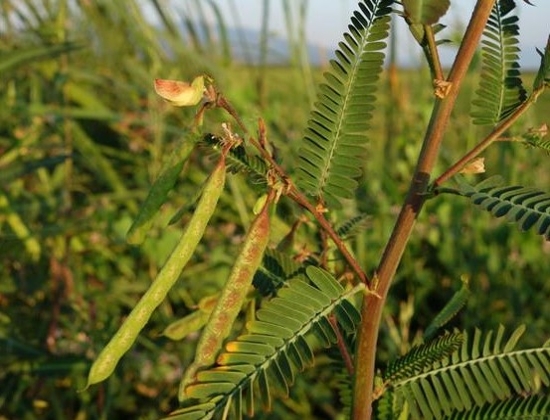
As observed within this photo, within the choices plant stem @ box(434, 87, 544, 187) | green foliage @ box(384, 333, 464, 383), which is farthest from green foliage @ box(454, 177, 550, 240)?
green foliage @ box(384, 333, 464, 383)

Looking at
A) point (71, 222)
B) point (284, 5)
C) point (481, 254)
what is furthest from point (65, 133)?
point (481, 254)

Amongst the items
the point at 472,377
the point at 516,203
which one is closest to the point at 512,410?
the point at 472,377

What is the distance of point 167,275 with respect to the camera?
0.57 meters

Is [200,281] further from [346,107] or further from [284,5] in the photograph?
[346,107]

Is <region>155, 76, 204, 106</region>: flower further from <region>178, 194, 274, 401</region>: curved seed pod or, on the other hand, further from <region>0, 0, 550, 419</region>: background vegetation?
<region>0, 0, 550, 419</region>: background vegetation

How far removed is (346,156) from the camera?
0.66 m

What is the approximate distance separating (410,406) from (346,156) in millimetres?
203

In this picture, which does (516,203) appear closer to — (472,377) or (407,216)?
(407,216)

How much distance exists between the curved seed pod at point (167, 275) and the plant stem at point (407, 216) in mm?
135

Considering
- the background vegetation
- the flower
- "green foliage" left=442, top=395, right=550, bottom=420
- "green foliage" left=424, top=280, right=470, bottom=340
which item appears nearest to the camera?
the flower

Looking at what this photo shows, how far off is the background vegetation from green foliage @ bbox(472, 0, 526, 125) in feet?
2.39

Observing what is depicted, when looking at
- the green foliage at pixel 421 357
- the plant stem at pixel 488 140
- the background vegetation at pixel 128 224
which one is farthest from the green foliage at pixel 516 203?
the background vegetation at pixel 128 224

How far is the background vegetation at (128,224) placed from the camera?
5.07 ft

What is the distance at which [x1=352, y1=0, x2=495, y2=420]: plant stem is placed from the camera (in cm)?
60
